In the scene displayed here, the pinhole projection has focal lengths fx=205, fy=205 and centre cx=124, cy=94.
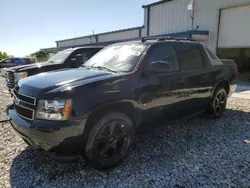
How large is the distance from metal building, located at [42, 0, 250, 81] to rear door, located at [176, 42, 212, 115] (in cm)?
912

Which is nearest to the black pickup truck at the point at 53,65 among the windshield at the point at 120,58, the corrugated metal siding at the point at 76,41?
the windshield at the point at 120,58

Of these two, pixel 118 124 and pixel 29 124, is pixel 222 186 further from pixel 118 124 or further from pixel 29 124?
pixel 29 124

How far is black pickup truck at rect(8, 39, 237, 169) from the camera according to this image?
246 centimetres

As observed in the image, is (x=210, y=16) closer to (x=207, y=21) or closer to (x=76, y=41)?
(x=207, y=21)

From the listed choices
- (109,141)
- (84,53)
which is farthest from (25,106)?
(84,53)

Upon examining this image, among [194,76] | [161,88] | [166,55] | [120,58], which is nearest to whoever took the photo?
[161,88]

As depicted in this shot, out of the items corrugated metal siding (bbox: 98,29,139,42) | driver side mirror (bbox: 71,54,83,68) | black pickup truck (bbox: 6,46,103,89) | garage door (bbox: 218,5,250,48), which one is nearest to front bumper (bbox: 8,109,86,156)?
black pickup truck (bbox: 6,46,103,89)

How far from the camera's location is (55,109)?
8.04 feet

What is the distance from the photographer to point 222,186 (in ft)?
8.41

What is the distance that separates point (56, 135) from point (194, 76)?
288 centimetres

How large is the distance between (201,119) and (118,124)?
2.99 m

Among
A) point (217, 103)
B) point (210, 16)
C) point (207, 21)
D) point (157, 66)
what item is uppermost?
point (210, 16)

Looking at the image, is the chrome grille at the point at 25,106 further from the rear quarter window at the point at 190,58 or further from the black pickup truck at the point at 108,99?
the rear quarter window at the point at 190,58

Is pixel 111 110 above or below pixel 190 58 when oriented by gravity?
below
